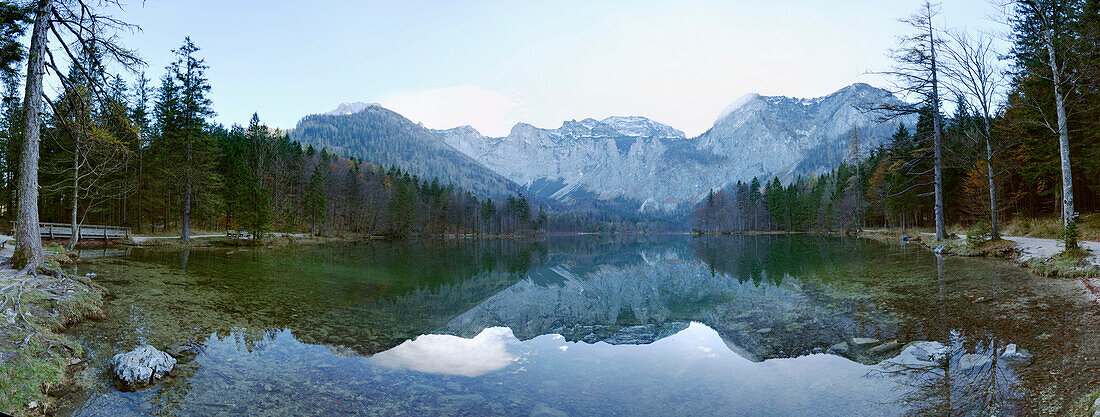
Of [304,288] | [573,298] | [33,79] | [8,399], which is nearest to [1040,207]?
[573,298]

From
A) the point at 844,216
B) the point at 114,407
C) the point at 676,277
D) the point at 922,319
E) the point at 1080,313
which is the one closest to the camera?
the point at 114,407

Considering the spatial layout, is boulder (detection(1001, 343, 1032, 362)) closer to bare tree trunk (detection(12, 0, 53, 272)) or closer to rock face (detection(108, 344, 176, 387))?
rock face (detection(108, 344, 176, 387))

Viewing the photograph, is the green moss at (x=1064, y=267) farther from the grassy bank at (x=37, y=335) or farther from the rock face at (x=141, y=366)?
the grassy bank at (x=37, y=335)

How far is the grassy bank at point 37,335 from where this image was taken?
4.52 meters

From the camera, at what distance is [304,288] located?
46.4 feet

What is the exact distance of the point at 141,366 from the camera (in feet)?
18.6

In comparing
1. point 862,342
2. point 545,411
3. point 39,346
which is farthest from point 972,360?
point 39,346

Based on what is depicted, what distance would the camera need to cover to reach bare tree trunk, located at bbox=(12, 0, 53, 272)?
916cm

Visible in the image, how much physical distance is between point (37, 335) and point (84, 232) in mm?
30448

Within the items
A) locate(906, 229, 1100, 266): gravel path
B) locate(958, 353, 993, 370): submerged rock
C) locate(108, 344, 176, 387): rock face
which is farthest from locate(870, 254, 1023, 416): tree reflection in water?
locate(906, 229, 1100, 266): gravel path

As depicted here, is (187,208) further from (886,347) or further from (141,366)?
(886,347)

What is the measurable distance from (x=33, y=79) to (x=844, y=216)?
8024cm

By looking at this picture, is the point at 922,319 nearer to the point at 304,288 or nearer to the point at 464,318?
the point at 464,318

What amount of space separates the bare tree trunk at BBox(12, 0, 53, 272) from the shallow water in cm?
209
